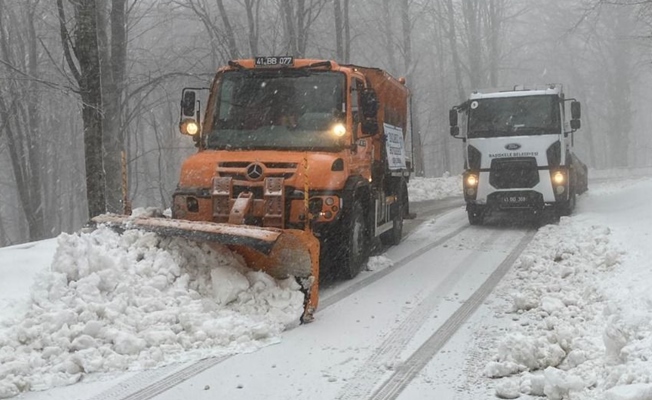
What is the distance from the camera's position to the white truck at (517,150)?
13.4 m

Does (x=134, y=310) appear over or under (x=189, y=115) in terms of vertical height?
under

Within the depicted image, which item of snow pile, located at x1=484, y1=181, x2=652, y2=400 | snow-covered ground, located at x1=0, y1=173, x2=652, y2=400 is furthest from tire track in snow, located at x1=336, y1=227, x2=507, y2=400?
snow pile, located at x1=484, y1=181, x2=652, y2=400

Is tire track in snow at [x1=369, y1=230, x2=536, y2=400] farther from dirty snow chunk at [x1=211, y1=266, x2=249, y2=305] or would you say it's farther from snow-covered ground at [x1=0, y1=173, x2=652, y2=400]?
dirty snow chunk at [x1=211, y1=266, x2=249, y2=305]

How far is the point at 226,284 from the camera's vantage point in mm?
6336

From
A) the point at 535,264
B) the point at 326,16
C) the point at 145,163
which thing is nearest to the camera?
the point at 535,264

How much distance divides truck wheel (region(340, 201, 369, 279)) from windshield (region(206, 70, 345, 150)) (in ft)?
3.32

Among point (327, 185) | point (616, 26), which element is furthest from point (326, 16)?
point (327, 185)

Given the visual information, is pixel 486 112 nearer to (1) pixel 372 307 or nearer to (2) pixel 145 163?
(1) pixel 372 307

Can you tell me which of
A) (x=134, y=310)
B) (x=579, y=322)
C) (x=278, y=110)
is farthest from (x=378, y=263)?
(x=134, y=310)

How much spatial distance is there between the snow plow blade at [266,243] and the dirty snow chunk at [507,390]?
2392 millimetres

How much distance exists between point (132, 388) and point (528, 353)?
2.99 meters

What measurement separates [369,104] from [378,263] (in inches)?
95.8

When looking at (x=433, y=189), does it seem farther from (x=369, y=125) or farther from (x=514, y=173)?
(x=369, y=125)

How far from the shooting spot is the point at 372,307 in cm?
712
